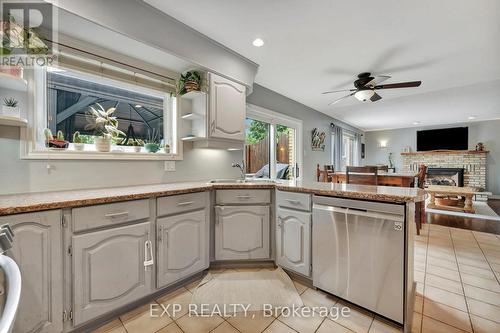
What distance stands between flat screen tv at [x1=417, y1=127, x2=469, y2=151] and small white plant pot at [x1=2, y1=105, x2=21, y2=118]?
9592mm

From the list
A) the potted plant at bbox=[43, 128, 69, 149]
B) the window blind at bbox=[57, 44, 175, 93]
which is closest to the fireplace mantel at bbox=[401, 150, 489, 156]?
the window blind at bbox=[57, 44, 175, 93]

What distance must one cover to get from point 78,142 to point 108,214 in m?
0.82

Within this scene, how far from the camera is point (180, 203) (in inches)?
71.9

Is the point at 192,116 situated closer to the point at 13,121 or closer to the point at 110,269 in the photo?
the point at 13,121

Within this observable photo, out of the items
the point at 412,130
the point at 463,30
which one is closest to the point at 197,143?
the point at 463,30

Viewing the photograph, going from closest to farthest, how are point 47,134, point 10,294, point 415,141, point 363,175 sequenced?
point 10,294, point 47,134, point 363,175, point 415,141

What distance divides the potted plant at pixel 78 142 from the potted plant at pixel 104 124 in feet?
0.37

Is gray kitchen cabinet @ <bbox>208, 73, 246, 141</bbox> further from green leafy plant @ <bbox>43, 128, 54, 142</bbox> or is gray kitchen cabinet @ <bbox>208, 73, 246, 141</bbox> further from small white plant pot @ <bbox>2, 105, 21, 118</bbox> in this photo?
small white plant pot @ <bbox>2, 105, 21, 118</bbox>

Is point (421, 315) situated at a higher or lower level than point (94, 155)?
lower

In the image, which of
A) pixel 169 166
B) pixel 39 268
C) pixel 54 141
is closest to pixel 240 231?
pixel 169 166

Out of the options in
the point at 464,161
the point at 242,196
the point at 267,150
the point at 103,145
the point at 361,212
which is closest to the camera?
the point at 361,212

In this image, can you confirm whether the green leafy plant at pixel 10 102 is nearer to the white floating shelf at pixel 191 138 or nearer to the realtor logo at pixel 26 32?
the realtor logo at pixel 26 32

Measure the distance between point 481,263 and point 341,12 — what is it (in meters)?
2.99

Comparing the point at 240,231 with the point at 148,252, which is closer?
the point at 148,252
